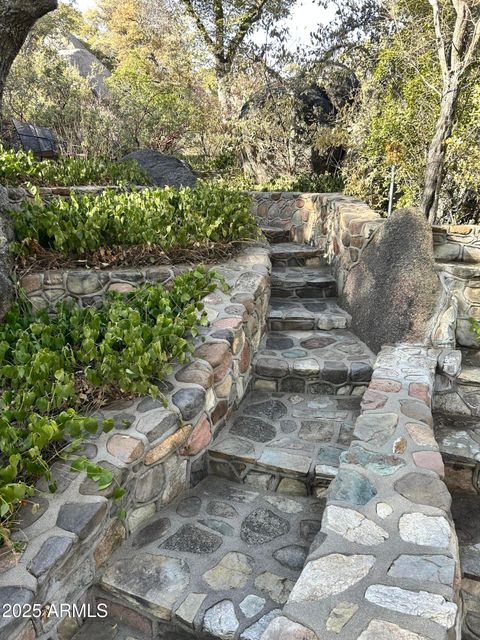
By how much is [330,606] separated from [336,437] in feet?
4.70

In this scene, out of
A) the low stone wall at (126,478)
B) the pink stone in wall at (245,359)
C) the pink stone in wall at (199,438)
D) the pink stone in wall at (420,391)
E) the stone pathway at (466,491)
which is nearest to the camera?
the low stone wall at (126,478)

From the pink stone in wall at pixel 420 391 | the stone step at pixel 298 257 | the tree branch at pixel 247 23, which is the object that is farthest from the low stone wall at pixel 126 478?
the tree branch at pixel 247 23

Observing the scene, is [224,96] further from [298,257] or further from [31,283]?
[31,283]

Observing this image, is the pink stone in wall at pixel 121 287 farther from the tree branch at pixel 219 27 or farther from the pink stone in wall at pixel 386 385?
the tree branch at pixel 219 27

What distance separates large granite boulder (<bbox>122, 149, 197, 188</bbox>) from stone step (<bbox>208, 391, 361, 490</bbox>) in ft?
14.2

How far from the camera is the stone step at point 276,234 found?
5.91 metres

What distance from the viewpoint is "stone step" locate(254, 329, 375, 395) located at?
3.38m

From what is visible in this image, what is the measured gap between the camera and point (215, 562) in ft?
7.00

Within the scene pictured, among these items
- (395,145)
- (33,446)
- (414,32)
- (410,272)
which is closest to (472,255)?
(410,272)

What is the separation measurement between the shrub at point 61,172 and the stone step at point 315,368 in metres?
3.20

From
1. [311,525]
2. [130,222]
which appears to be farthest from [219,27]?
[311,525]

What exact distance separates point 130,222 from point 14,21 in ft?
9.30

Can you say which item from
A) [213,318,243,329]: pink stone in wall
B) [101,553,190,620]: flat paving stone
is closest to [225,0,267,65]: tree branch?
[213,318,243,329]: pink stone in wall

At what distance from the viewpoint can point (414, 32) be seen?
5375mm
